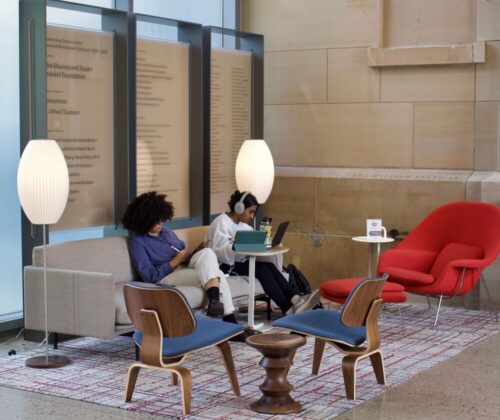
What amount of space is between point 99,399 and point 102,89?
10.5ft

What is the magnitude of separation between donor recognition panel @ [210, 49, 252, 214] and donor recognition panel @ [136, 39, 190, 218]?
562 mm

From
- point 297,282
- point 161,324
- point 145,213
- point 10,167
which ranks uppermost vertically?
point 10,167

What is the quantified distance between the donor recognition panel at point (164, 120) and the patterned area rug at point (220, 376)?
69.5 inches

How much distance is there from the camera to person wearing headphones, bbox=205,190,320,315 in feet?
30.0

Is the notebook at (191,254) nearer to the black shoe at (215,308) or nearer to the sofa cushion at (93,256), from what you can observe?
the sofa cushion at (93,256)

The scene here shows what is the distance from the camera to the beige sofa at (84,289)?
7.67m

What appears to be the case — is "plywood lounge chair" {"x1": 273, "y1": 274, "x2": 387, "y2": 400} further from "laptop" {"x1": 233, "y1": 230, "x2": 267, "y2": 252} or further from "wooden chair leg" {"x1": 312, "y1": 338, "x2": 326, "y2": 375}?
"laptop" {"x1": 233, "y1": 230, "x2": 267, "y2": 252}

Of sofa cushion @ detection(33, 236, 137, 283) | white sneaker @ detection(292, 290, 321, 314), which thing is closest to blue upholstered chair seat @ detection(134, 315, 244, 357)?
sofa cushion @ detection(33, 236, 137, 283)

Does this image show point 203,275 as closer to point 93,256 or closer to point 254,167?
point 93,256

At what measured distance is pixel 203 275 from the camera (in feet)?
28.1

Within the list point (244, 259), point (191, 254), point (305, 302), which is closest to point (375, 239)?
point (305, 302)

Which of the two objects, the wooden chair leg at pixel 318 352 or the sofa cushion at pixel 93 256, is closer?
the wooden chair leg at pixel 318 352

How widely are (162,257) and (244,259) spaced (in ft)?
3.16

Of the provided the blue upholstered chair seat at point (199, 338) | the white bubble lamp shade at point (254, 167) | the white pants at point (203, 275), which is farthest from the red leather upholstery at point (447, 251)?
the blue upholstered chair seat at point (199, 338)
